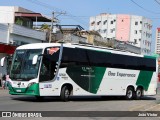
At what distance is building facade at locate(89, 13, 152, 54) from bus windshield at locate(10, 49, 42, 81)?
339ft

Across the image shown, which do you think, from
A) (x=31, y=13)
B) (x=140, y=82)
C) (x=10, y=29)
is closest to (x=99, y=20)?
(x=31, y=13)

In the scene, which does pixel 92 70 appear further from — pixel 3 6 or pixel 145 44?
pixel 145 44

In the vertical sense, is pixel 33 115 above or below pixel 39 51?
below

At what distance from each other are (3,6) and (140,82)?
2825 centimetres

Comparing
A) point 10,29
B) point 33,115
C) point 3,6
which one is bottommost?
point 33,115

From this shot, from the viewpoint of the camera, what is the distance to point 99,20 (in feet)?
453

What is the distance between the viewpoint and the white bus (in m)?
22.2

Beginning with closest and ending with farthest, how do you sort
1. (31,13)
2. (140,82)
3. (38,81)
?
(38,81), (140,82), (31,13)

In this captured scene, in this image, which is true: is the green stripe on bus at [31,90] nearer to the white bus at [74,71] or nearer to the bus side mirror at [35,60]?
the white bus at [74,71]

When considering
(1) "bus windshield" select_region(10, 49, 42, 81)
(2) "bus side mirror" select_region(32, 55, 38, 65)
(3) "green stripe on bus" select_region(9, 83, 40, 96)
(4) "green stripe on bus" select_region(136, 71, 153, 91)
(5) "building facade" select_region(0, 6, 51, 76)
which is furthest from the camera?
(5) "building facade" select_region(0, 6, 51, 76)

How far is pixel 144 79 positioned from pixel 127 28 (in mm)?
Result: 102032

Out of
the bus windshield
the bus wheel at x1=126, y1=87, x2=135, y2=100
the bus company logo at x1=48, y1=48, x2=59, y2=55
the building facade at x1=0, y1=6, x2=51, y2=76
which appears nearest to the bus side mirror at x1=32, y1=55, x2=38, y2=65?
the bus windshield

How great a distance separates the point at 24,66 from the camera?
22453mm

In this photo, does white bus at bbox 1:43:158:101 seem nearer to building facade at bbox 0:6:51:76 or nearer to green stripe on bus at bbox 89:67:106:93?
green stripe on bus at bbox 89:67:106:93
